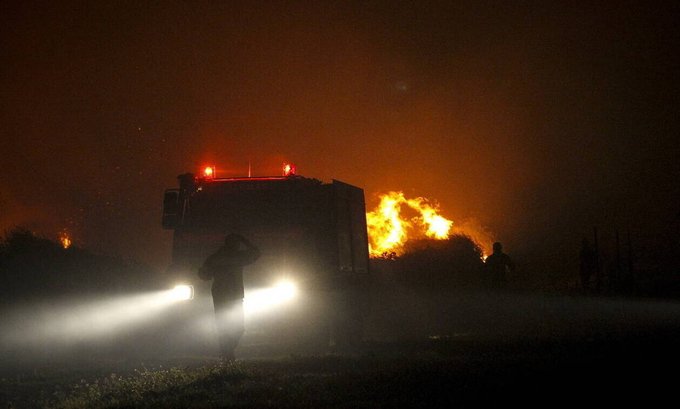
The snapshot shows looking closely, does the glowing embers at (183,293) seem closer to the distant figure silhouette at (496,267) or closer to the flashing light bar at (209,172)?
the flashing light bar at (209,172)

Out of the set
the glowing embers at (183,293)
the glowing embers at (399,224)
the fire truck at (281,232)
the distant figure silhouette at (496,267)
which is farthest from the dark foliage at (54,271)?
the distant figure silhouette at (496,267)

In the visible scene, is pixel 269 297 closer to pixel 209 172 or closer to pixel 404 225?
pixel 209 172

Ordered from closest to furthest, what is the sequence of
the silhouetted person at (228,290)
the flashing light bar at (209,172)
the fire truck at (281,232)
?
the silhouetted person at (228,290)
the fire truck at (281,232)
the flashing light bar at (209,172)

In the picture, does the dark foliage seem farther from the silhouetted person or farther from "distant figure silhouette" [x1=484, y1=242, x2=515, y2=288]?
"distant figure silhouette" [x1=484, y1=242, x2=515, y2=288]

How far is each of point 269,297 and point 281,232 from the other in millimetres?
1324

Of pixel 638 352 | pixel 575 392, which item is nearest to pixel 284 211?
pixel 638 352

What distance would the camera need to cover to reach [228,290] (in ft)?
38.3

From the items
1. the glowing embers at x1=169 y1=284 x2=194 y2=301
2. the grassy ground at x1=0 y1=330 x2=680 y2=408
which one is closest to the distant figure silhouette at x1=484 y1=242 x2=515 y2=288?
the grassy ground at x1=0 y1=330 x2=680 y2=408

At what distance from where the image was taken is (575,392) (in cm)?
719

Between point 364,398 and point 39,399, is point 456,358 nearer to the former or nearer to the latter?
point 364,398

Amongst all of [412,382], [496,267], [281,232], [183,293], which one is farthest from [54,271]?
[412,382]

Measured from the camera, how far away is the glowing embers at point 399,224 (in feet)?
105

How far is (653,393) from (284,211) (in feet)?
30.7

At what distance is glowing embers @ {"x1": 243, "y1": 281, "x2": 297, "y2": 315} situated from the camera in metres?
14.5
